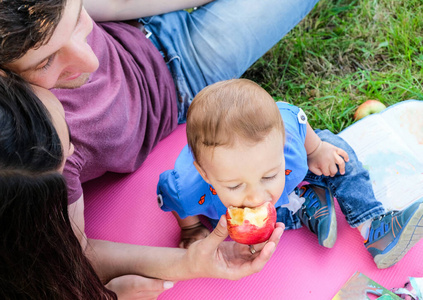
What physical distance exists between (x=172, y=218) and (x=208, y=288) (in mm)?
326

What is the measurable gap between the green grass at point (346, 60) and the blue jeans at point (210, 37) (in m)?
0.52

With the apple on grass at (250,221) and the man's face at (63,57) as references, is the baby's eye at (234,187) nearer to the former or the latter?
the apple on grass at (250,221)

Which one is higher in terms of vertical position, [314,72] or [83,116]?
[83,116]

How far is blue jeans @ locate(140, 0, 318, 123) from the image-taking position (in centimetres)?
182

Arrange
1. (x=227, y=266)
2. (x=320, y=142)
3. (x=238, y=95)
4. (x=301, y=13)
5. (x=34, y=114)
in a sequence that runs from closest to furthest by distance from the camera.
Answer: (x=34, y=114) → (x=238, y=95) → (x=227, y=266) → (x=320, y=142) → (x=301, y=13)

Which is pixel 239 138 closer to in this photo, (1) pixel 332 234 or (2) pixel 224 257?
(2) pixel 224 257

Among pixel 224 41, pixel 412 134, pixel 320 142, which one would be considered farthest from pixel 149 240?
pixel 412 134

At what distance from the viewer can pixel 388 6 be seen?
2543 mm

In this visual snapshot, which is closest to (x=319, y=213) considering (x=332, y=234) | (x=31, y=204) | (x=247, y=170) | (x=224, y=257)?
(x=332, y=234)

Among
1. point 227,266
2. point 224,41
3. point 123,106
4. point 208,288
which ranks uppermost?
point 224,41

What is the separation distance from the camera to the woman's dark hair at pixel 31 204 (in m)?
0.86

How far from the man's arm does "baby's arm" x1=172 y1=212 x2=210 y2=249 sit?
0.87 metres

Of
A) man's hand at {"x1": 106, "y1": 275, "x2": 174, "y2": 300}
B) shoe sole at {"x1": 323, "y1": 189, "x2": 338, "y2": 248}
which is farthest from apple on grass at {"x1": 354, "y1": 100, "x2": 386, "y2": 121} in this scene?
man's hand at {"x1": 106, "y1": 275, "x2": 174, "y2": 300}

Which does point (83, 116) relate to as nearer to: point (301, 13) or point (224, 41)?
point (224, 41)
